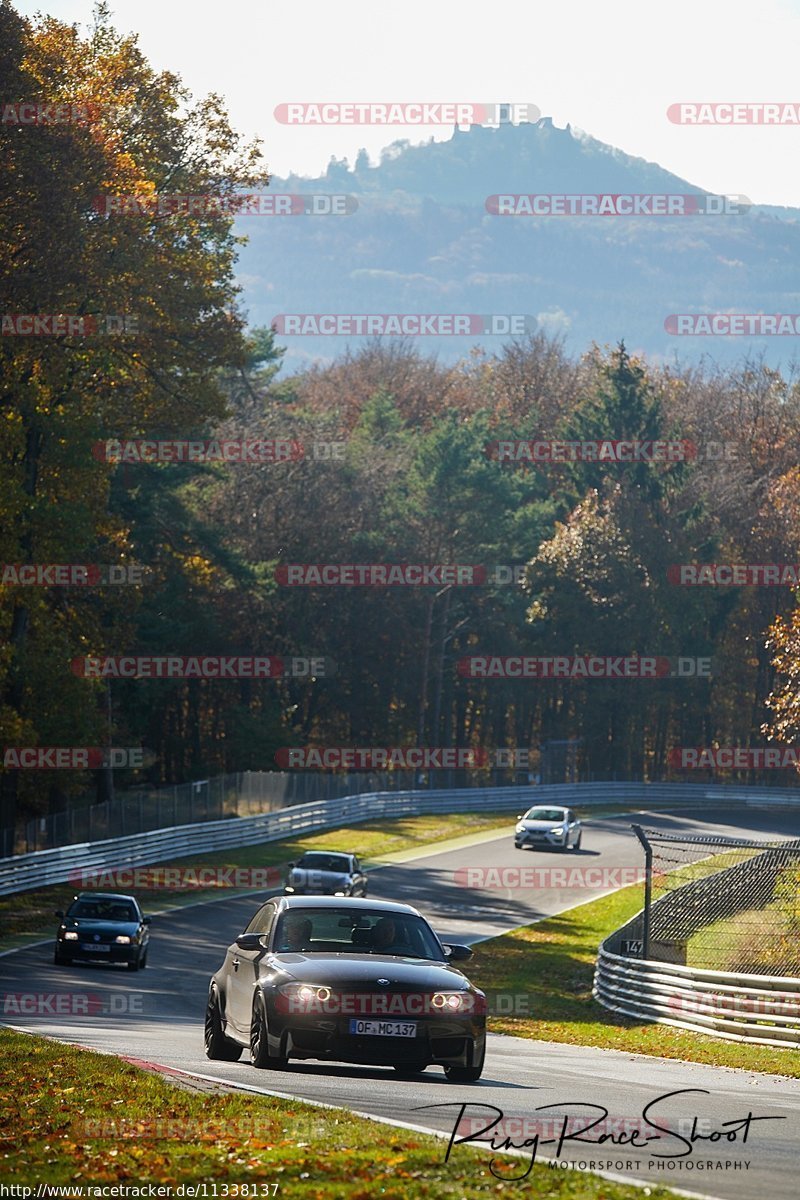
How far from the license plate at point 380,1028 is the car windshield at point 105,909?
16.8 meters

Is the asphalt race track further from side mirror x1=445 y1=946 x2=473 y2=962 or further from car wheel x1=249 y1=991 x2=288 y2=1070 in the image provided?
side mirror x1=445 y1=946 x2=473 y2=962

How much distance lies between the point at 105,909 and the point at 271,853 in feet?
69.9

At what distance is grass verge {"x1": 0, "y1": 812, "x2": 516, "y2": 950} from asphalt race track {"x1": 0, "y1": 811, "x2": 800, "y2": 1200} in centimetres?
246

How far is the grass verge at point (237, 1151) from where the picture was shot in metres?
8.37

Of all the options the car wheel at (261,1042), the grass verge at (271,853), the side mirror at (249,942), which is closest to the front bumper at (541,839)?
the grass verge at (271,853)

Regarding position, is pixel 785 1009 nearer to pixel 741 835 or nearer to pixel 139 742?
pixel 741 835

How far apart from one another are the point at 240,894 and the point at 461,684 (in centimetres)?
4454

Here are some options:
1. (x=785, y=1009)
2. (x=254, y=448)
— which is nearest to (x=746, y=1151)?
(x=785, y=1009)

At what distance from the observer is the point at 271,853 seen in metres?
50.0

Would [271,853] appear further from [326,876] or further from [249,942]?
[249,942]

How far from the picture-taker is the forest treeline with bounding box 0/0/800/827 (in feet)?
128

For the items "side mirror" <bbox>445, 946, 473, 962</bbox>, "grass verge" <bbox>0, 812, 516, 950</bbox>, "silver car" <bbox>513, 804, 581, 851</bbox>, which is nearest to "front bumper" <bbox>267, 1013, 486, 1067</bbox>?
"side mirror" <bbox>445, 946, 473, 962</bbox>

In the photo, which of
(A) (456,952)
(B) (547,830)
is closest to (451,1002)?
(A) (456,952)

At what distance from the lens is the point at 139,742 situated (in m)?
63.9
